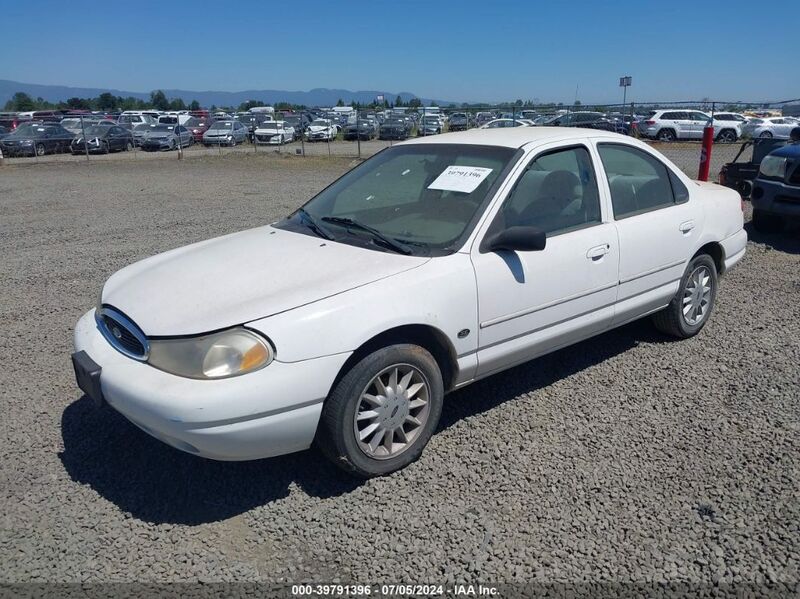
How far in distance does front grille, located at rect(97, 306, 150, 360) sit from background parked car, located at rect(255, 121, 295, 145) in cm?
3003

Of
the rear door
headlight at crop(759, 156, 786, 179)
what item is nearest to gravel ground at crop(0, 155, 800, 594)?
the rear door

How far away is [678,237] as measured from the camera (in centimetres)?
462

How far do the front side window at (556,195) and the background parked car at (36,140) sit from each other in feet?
88.9

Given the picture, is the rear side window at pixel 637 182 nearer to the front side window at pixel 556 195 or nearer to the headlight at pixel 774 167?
the front side window at pixel 556 195

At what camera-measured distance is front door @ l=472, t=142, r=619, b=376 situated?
358 cm

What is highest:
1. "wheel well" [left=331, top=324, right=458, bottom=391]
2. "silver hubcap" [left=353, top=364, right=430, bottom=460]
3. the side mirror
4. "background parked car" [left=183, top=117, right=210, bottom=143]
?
"background parked car" [left=183, top=117, right=210, bottom=143]

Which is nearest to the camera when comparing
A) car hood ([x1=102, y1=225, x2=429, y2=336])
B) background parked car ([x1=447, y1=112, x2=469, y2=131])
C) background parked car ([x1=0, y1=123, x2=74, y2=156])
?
car hood ([x1=102, y1=225, x2=429, y2=336])

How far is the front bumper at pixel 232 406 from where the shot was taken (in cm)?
277

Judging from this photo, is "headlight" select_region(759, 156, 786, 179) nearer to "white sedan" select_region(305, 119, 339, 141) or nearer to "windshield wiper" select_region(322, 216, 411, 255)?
"windshield wiper" select_region(322, 216, 411, 255)

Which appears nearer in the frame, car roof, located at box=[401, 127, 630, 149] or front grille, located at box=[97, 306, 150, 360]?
front grille, located at box=[97, 306, 150, 360]

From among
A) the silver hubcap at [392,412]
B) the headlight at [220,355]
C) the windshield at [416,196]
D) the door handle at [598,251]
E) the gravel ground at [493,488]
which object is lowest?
the gravel ground at [493,488]

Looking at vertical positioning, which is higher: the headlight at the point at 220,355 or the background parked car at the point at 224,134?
the background parked car at the point at 224,134

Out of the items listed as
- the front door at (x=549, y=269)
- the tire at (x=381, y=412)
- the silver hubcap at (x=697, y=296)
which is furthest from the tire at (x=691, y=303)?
the tire at (x=381, y=412)

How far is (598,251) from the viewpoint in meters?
4.04
